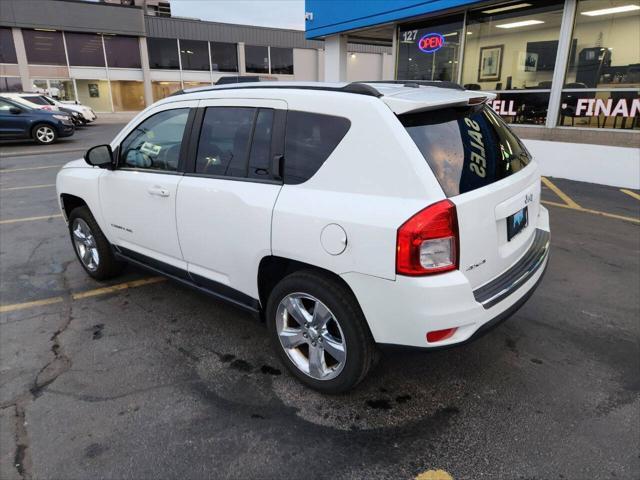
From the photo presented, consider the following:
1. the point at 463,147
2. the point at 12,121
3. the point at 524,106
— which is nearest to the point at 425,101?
the point at 463,147

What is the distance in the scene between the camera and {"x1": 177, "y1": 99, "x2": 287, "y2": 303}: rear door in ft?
9.22

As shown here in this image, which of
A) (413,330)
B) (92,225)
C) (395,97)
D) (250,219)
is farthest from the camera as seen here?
(92,225)

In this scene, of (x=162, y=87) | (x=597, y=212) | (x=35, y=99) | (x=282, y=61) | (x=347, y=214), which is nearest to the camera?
(x=347, y=214)

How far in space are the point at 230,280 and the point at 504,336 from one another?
2056mm

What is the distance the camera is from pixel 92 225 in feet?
14.1

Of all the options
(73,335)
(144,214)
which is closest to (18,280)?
(73,335)

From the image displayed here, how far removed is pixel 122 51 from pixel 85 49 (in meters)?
2.47

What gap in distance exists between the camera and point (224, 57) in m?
A: 37.5

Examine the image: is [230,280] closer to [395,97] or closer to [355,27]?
[395,97]

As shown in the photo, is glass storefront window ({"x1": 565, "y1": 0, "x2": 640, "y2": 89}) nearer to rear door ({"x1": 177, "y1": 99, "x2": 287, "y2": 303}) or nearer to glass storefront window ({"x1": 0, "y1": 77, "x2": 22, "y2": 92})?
rear door ({"x1": 177, "y1": 99, "x2": 287, "y2": 303})

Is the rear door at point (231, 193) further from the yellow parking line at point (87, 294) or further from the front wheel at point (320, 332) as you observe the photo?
the yellow parking line at point (87, 294)

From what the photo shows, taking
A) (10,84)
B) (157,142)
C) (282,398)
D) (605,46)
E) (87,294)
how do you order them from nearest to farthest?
(282,398), (157,142), (87,294), (605,46), (10,84)

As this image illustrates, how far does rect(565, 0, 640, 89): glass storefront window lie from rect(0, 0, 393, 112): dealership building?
23.1 meters

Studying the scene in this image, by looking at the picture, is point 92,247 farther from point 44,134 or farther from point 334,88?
point 44,134
